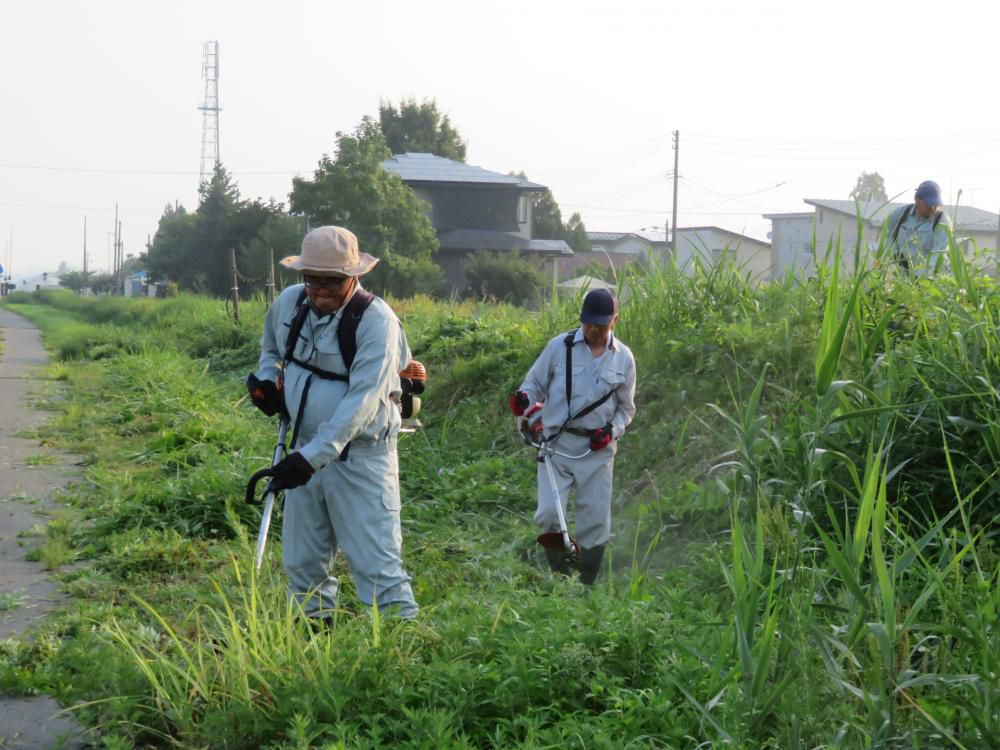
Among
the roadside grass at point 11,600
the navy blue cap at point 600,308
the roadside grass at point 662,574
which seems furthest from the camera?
the navy blue cap at point 600,308

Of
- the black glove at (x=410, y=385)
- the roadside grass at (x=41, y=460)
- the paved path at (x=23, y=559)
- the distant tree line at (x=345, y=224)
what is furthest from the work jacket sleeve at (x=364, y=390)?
the distant tree line at (x=345, y=224)

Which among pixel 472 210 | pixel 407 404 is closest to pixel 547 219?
pixel 472 210

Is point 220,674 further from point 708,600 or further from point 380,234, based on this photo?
point 380,234

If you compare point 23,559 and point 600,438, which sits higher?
point 600,438

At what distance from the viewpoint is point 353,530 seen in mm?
5520

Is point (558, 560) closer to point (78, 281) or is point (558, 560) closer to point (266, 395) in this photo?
point (266, 395)

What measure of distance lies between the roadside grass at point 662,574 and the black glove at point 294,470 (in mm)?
342

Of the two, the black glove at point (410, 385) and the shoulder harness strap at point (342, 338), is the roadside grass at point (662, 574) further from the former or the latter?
the black glove at point (410, 385)

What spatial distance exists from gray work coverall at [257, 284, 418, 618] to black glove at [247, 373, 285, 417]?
17 centimetres

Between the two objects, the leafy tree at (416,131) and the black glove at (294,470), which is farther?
the leafy tree at (416,131)

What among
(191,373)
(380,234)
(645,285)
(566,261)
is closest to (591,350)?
(645,285)

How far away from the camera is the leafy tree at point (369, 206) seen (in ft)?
148

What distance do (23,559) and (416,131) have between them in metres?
77.5

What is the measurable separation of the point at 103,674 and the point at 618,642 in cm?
205
